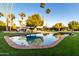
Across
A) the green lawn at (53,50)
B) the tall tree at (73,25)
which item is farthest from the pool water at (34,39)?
the tall tree at (73,25)

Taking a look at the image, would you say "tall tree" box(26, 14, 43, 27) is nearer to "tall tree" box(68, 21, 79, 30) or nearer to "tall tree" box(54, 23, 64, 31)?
"tall tree" box(54, 23, 64, 31)

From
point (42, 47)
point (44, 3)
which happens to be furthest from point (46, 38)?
point (44, 3)

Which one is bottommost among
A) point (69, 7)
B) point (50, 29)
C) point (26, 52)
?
point (26, 52)

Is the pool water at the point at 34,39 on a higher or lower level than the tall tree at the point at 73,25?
lower

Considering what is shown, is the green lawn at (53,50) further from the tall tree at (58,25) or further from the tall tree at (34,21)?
the tall tree at (34,21)

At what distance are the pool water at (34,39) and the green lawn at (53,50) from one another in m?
0.08

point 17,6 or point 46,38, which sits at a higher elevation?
point 17,6

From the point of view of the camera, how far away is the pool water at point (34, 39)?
287 cm

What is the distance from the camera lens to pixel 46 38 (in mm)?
2873

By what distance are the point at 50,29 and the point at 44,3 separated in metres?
0.31

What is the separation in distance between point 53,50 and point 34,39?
25cm

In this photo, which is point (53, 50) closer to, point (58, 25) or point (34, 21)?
point (58, 25)

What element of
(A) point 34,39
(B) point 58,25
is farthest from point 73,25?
(A) point 34,39

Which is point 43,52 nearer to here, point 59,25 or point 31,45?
point 31,45
